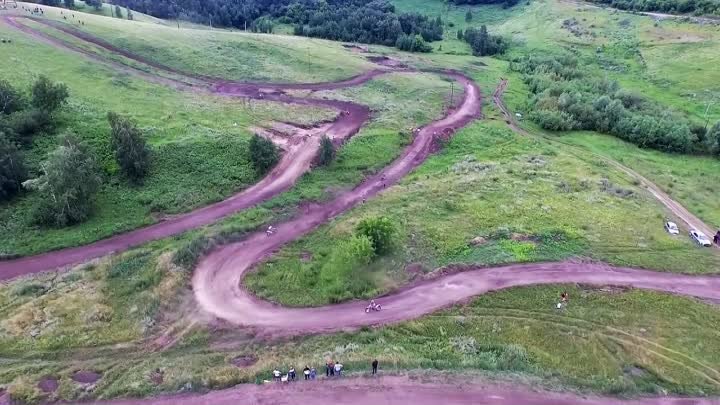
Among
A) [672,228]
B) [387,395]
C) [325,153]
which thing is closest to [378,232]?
[387,395]

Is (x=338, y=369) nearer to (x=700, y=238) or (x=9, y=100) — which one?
(x=700, y=238)

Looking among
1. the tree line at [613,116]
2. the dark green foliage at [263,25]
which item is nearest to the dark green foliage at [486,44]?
the tree line at [613,116]

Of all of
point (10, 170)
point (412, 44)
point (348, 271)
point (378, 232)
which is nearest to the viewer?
point (348, 271)

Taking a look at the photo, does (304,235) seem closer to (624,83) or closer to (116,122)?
(116,122)

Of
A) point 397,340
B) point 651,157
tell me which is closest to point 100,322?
point 397,340

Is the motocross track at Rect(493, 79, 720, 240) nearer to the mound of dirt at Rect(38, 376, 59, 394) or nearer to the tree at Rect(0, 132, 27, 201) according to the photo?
the mound of dirt at Rect(38, 376, 59, 394)

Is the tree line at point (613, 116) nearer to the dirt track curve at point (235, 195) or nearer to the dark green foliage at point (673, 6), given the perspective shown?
the dirt track curve at point (235, 195)
